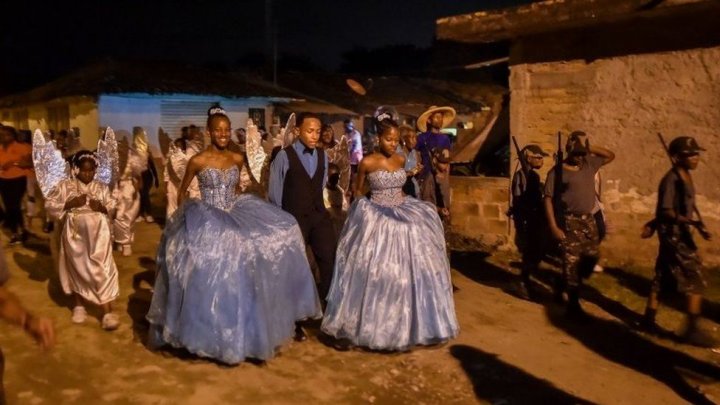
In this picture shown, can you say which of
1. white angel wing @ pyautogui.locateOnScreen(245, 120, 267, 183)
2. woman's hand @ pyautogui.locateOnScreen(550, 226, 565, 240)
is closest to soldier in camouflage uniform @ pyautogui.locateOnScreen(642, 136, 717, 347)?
woman's hand @ pyautogui.locateOnScreen(550, 226, 565, 240)

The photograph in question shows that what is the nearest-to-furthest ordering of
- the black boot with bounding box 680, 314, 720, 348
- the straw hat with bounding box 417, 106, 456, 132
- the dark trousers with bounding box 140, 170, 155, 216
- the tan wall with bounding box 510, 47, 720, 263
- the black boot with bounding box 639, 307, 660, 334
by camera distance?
the black boot with bounding box 680, 314, 720, 348 → the black boot with bounding box 639, 307, 660, 334 → the tan wall with bounding box 510, 47, 720, 263 → the straw hat with bounding box 417, 106, 456, 132 → the dark trousers with bounding box 140, 170, 155, 216

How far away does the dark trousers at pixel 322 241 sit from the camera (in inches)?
241

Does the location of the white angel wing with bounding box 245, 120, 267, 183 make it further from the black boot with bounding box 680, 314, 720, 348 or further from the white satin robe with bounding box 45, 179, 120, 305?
the black boot with bounding box 680, 314, 720, 348

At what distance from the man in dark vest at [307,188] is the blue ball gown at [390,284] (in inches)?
15.4

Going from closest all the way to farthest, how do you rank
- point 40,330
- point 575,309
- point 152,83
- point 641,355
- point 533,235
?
point 40,330 → point 641,355 → point 575,309 → point 533,235 → point 152,83

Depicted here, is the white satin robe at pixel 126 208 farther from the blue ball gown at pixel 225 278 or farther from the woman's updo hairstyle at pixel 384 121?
the woman's updo hairstyle at pixel 384 121

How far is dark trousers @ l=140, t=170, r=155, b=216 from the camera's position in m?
12.1

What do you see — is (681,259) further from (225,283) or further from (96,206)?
(96,206)

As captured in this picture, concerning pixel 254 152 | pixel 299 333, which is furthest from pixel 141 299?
pixel 299 333

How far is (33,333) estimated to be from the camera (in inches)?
117

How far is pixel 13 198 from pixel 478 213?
272 inches

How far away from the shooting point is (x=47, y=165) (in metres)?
6.51

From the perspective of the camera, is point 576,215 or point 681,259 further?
point 576,215

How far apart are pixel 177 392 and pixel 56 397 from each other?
0.81 meters
